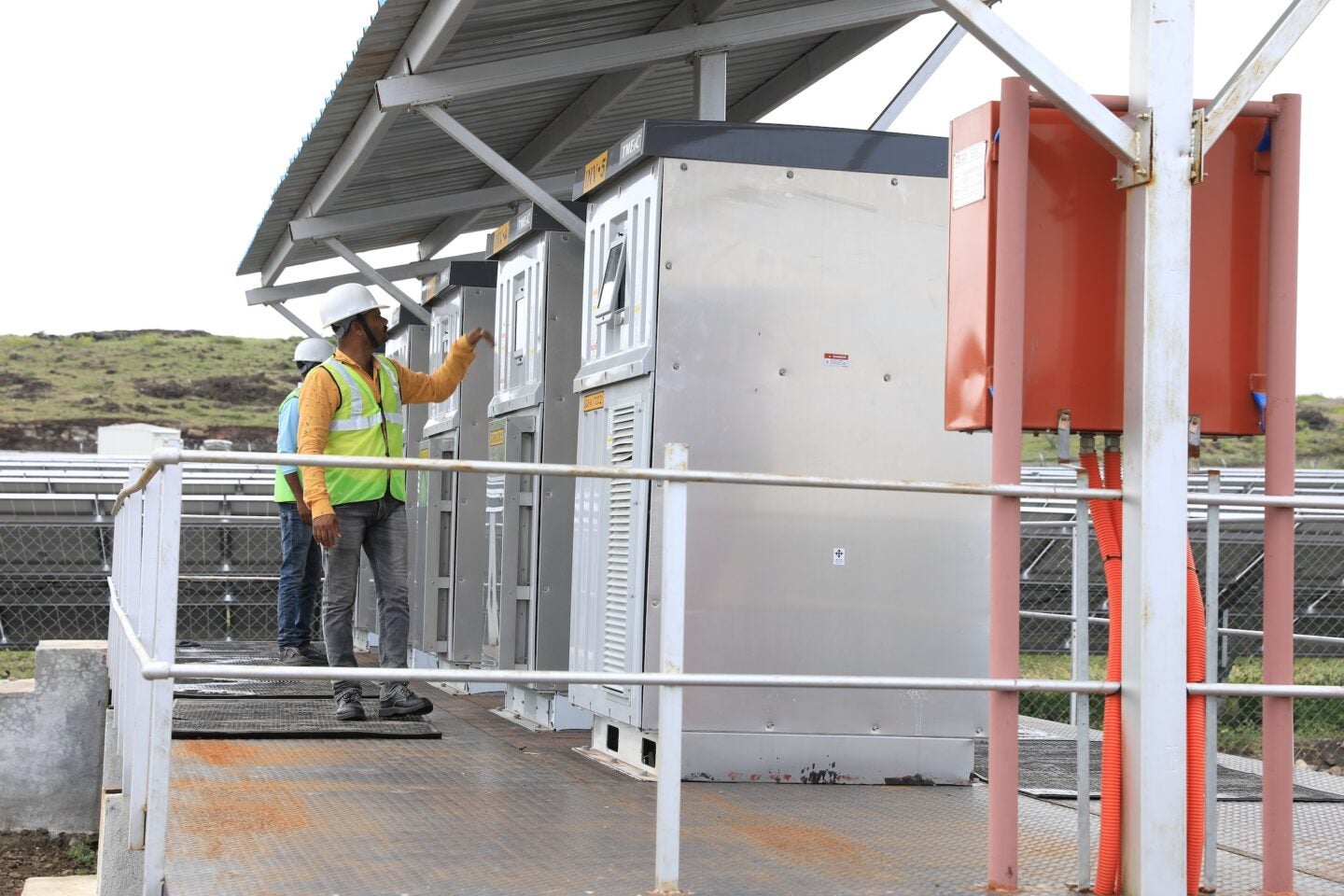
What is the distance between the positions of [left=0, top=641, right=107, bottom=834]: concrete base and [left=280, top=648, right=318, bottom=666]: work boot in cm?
110

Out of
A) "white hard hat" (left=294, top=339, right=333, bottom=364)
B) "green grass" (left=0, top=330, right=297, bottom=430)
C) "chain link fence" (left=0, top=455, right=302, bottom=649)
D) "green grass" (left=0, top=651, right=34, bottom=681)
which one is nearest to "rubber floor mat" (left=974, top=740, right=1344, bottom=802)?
"white hard hat" (left=294, top=339, right=333, bottom=364)

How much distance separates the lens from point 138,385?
2625 inches

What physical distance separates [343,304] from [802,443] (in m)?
2.31

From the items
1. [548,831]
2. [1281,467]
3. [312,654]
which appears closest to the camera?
[1281,467]

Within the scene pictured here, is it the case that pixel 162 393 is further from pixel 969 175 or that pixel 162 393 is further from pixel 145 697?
pixel 969 175

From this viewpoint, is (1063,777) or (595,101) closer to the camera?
(1063,777)

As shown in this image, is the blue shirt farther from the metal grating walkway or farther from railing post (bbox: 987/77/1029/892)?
railing post (bbox: 987/77/1029/892)

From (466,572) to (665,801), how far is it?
569 centimetres

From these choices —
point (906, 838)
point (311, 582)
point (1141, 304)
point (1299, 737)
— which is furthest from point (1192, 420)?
point (1299, 737)

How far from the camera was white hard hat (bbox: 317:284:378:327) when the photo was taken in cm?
704

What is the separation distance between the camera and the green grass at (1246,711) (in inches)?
461

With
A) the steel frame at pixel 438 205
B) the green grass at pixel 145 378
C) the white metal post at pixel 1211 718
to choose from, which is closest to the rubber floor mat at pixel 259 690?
the steel frame at pixel 438 205

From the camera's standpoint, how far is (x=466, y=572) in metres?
9.55

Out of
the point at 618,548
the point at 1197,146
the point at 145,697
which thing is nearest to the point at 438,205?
the point at 618,548
